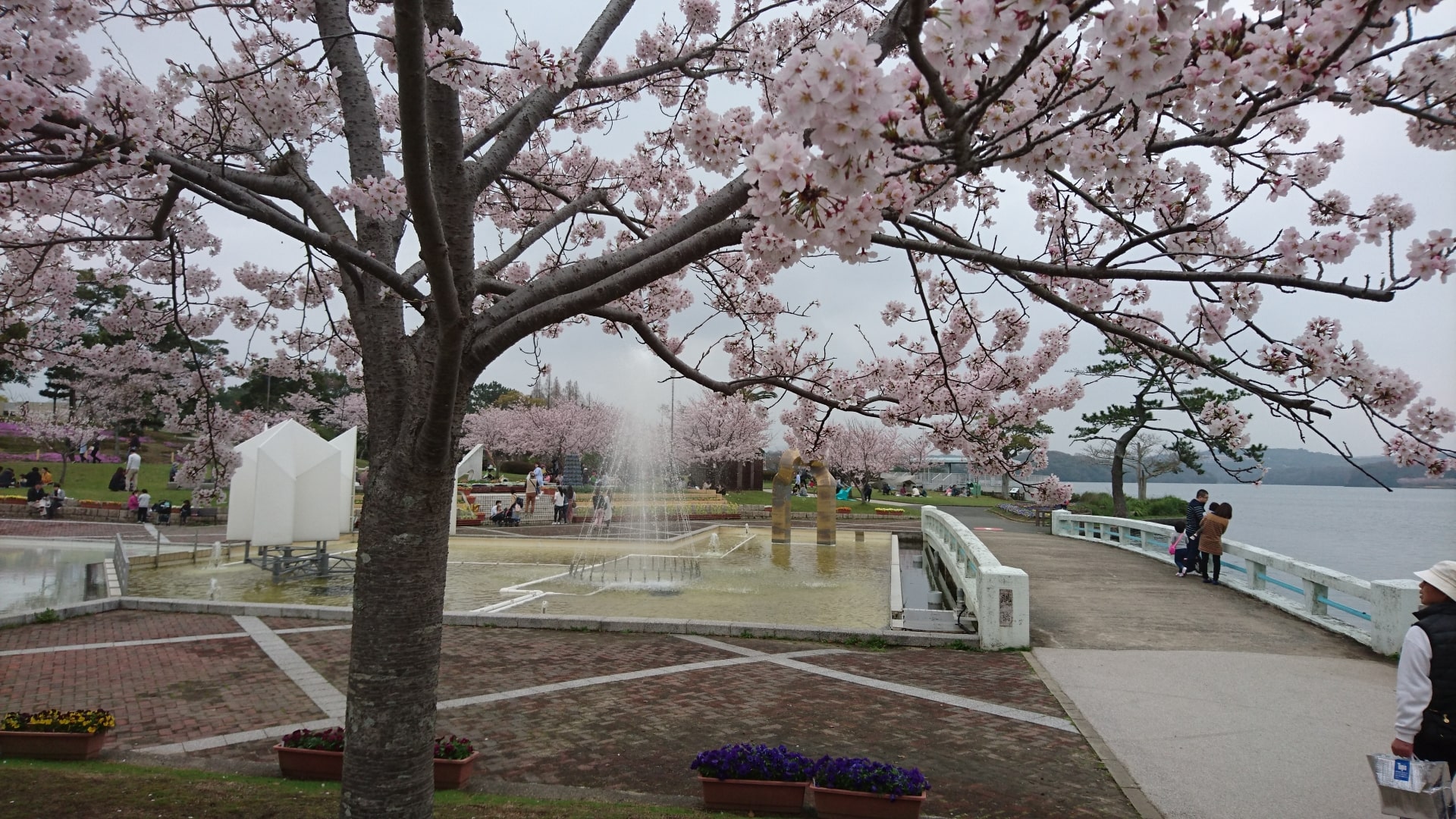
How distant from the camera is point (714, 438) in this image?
170 feet

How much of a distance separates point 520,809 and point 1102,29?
5100 millimetres

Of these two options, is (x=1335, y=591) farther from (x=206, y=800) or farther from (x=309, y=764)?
(x=206, y=800)

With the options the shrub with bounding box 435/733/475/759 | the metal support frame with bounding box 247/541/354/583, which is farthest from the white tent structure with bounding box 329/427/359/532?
the shrub with bounding box 435/733/475/759

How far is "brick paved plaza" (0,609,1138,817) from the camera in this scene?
18.4 ft

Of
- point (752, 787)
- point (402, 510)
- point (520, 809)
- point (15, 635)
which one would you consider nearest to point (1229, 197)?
point (752, 787)

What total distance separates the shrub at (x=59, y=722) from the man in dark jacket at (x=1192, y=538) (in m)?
15.3

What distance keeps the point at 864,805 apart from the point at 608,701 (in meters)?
3.24

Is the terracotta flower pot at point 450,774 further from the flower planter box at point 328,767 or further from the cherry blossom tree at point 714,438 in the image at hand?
the cherry blossom tree at point 714,438

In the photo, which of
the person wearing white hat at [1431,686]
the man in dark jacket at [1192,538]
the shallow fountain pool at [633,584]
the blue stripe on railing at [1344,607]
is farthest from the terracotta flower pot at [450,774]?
the man in dark jacket at [1192,538]

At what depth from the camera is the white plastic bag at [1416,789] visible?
383cm

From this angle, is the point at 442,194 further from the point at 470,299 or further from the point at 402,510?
the point at 402,510

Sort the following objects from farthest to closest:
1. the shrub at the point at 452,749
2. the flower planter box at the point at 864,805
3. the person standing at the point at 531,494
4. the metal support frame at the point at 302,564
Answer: the person standing at the point at 531,494 → the metal support frame at the point at 302,564 → the shrub at the point at 452,749 → the flower planter box at the point at 864,805

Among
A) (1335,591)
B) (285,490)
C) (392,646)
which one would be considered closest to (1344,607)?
(1335,591)

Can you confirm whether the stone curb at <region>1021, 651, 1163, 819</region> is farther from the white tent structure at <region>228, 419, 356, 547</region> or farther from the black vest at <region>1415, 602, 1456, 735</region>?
the white tent structure at <region>228, 419, 356, 547</region>
